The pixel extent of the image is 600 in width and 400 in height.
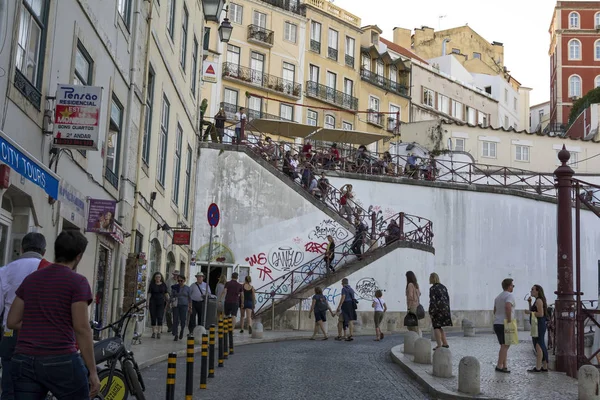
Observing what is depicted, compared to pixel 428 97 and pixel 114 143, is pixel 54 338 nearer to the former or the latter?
pixel 114 143

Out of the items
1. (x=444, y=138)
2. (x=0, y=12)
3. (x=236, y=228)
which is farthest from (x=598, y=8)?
(x=0, y=12)

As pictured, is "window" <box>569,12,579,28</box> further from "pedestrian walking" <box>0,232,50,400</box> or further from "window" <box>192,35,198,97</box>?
"pedestrian walking" <box>0,232,50,400</box>

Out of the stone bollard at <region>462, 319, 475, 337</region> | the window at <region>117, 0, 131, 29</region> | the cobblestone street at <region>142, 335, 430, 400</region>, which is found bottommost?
the cobblestone street at <region>142, 335, 430, 400</region>

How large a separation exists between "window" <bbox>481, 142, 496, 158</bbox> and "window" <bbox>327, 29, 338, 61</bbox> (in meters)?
12.3

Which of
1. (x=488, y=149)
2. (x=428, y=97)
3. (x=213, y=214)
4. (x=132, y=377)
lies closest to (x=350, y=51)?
(x=428, y=97)

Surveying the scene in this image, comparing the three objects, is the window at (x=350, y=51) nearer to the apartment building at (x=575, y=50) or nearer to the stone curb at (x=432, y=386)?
the apartment building at (x=575, y=50)

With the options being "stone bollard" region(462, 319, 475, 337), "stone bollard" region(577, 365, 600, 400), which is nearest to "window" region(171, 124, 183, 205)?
"stone bollard" region(462, 319, 475, 337)

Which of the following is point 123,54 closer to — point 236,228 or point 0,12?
point 0,12

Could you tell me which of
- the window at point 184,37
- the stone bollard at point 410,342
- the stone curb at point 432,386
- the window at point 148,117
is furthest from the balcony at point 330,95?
the stone curb at point 432,386

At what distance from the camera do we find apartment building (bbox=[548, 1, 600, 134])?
7681cm

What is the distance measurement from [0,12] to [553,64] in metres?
77.7

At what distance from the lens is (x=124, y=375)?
8.20 metres

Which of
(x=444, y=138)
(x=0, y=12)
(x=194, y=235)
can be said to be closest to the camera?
(x=0, y=12)

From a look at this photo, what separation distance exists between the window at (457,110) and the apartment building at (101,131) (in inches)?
1653
